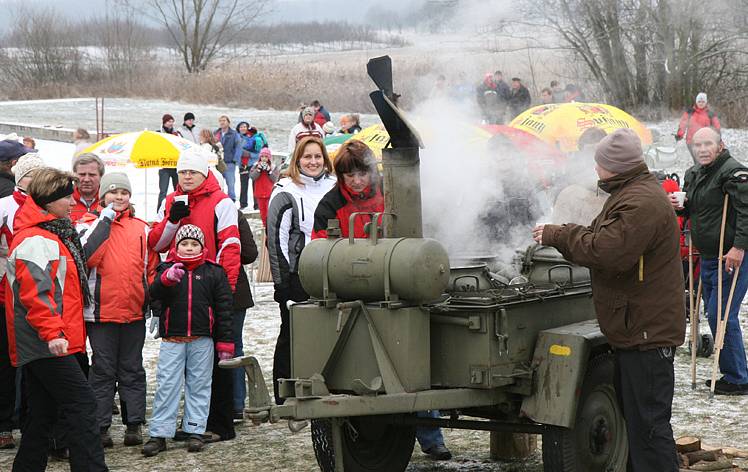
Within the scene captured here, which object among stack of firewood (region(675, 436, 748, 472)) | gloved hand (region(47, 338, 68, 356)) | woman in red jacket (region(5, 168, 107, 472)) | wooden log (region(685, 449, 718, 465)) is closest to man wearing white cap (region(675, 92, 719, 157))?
stack of firewood (region(675, 436, 748, 472))

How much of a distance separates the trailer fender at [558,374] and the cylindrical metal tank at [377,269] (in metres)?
0.68

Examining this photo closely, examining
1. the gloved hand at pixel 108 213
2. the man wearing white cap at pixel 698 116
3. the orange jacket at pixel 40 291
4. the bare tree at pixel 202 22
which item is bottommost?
the orange jacket at pixel 40 291

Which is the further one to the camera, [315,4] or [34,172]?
[315,4]

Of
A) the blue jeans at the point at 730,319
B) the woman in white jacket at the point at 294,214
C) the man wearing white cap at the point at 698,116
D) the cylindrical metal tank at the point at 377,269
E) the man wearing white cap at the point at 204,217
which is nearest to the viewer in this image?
the cylindrical metal tank at the point at 377,269

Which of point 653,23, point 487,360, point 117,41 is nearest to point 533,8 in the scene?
point 653,23

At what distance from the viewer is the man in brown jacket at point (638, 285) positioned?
17.4ft

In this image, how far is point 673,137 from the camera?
17.8 metres

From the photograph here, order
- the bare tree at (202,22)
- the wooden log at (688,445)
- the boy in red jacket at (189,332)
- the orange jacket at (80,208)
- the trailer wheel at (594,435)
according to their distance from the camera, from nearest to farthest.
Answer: the trailer wheel at (594,435) → the wooden log at (688,445) → the boy in red jacket at (189,332) → the orange jacket at (80,208) → the bare tree at (202,22)

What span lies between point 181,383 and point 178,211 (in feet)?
3.69

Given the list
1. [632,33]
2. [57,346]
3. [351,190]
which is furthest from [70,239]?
[632,33]

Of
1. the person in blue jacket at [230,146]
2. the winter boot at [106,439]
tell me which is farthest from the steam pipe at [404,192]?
the person in blue jacket at [230,146]

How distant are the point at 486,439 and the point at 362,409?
2.28 m

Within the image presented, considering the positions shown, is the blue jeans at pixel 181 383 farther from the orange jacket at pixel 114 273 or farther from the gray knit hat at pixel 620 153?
the gray knit hat at pixel 620 153

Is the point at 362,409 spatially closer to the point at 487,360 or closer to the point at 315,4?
the point at 487,360
